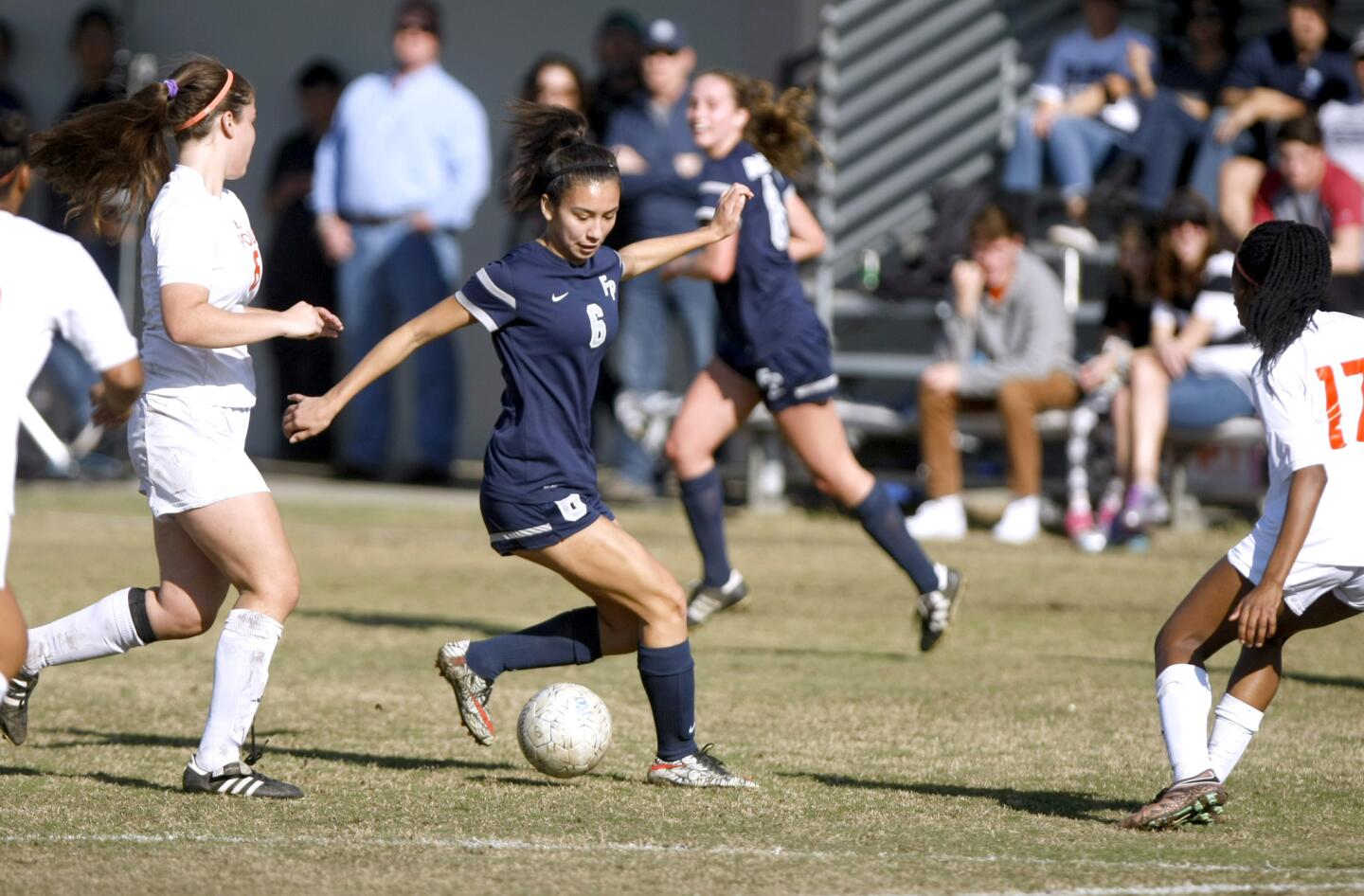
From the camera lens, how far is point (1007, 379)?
1255 cm

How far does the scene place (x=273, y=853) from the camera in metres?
4.71

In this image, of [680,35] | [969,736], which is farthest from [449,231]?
[969,736]

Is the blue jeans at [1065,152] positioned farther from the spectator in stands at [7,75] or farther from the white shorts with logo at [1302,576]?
Answer: the white shorts with logo at [1302,576]

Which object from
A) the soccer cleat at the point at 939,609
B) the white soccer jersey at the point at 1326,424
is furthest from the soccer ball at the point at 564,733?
the soccer cleat at the point at 939,609

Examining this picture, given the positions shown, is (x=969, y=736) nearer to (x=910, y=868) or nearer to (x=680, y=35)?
(x=910, y=868)

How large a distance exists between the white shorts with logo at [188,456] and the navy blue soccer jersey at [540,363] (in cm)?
71

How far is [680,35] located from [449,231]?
2.79 m

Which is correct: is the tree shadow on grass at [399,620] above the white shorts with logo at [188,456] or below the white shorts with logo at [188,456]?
below

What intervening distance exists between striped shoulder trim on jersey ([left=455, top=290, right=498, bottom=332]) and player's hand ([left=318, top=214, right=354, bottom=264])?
9040 millimetres

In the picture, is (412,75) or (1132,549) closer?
(1132,549)

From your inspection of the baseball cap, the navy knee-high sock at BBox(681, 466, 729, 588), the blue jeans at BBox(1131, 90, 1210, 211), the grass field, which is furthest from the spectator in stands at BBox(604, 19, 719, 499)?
the navy knee-high sock at BBox(681, 466, 729, 588)

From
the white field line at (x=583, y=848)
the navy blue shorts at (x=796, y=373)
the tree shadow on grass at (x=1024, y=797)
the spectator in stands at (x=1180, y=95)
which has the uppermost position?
the spectator in stands at (x=1180, y=95)

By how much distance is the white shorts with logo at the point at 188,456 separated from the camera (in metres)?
5.30

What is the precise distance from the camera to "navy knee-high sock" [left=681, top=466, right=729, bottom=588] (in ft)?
28.0
